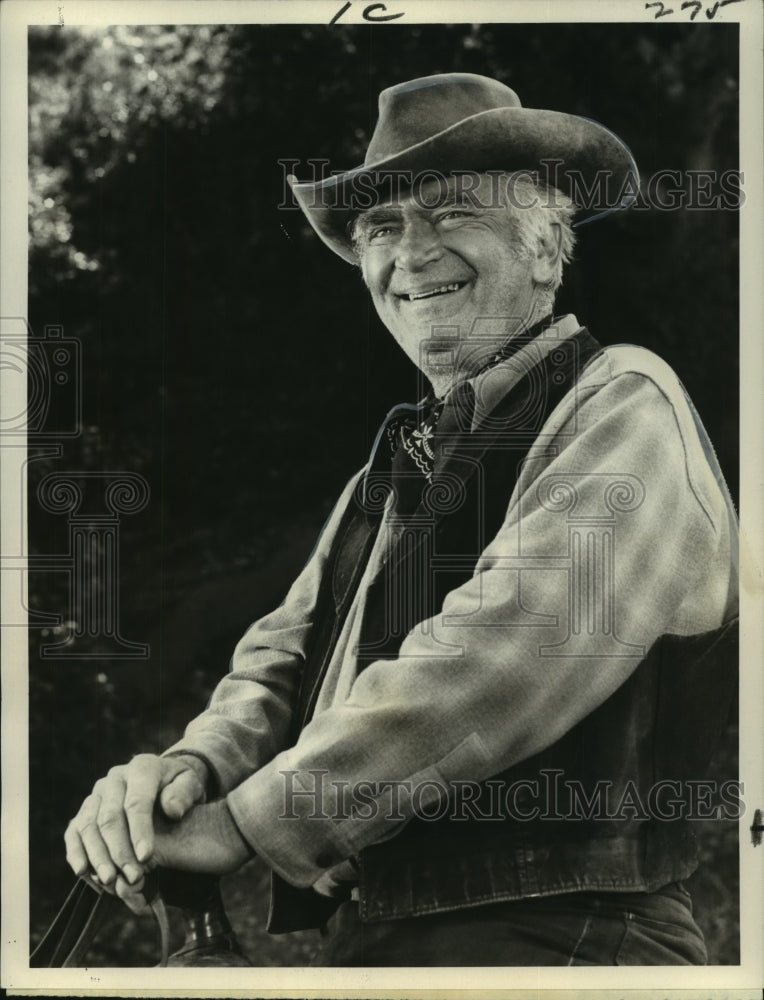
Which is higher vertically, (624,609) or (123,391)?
(123,391)

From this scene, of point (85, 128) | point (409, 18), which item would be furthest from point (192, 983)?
point (409, 18)

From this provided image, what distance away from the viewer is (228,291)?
4.88 m

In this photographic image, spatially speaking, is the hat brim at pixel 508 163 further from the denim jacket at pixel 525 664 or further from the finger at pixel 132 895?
the finger at pixel 132 895

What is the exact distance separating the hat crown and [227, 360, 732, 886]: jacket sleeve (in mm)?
1023

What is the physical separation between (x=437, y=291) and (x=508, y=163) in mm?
481

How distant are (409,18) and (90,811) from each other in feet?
9.51

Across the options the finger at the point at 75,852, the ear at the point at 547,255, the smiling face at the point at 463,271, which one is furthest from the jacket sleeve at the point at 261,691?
the ear at the point at 547,255

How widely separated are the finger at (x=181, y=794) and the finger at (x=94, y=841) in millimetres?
286

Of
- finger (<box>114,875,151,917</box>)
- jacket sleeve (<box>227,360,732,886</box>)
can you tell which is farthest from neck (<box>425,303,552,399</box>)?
finger (<box>114,875,151,917</box>)

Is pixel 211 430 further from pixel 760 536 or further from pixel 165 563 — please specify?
pixel 760 536

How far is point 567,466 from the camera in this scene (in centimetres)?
446

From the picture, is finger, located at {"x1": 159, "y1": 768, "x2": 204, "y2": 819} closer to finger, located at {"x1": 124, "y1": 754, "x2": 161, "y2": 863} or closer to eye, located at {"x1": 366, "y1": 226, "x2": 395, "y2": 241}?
finger, located at {"x1": 124, "y1": 754, "x2": 161, "y2": 863}

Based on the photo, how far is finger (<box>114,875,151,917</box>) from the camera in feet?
14.8

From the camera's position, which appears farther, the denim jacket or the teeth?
the teeth
